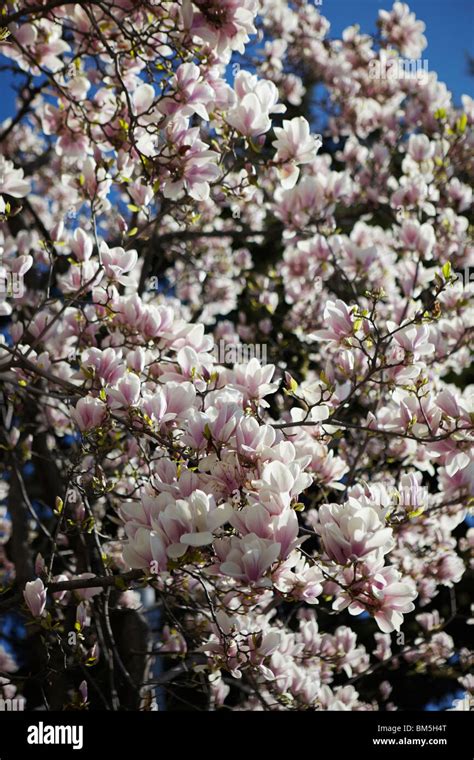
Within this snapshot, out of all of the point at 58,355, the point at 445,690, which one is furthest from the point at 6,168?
the point at 445,690

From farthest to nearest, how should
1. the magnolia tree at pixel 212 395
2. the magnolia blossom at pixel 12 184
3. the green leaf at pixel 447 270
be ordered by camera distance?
the magnolia blossom at pixel 12 184 → the green leaf at pixel 447 270 → the magnolia tree at pixel 212 395

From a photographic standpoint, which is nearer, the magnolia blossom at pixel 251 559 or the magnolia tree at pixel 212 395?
the magnolia blossom at pixel 251 559

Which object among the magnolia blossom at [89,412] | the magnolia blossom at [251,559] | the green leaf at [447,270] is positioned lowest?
the magnolia blossom at [251,559]

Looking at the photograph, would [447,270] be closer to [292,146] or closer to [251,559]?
[292,146]

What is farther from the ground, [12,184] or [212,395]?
[12,184]

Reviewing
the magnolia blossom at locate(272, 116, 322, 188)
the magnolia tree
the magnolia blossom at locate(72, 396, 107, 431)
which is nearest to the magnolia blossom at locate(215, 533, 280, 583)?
the magnolia tree

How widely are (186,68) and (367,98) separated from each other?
137 inches

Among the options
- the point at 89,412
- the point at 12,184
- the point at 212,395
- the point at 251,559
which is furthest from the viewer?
the point at 12,184

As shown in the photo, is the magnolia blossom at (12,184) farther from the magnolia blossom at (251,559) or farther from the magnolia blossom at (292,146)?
the magnolia blossom at (251,559)

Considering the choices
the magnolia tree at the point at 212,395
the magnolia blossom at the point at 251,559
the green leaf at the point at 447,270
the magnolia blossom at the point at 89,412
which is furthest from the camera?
the magnolia blossom at the point at 89,412

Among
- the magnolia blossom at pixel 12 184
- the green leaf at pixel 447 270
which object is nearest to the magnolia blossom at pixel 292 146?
the green leaf at pixel 447 270

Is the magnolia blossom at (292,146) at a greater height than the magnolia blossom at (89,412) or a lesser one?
greater

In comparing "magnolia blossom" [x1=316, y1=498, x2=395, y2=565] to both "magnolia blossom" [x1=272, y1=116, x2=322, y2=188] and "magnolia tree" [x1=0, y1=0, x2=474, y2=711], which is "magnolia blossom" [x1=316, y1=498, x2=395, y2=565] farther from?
"magnolia blossom" [x1=272, y1=116, x2=322, y2=188]

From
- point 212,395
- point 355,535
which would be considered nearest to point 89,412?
point 212,395
